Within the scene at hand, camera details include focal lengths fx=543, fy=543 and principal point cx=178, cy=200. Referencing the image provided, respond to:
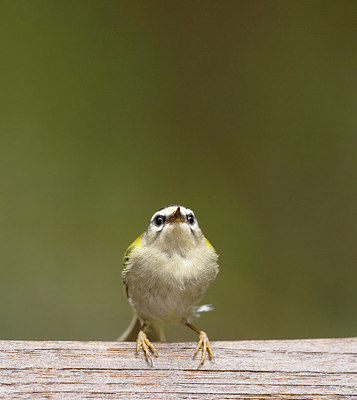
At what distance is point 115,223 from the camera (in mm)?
2059

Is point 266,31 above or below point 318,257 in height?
above

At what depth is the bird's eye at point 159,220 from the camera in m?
1.26

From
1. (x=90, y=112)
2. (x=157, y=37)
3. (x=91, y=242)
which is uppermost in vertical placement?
(x=157, y=37)

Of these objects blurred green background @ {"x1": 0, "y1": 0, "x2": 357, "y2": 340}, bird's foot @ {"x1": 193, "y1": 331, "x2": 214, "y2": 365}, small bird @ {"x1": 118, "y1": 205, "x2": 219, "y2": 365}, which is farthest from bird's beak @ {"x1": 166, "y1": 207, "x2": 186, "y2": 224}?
blurred green background @ {"x1": 0, "y1": 0, "x2": 357, "y2": 340}

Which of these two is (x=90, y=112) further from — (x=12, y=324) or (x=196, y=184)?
(x=12, y=324)

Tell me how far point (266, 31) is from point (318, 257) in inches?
35.6

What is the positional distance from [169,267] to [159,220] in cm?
11

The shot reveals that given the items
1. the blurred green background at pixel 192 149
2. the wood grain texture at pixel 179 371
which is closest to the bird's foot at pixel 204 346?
the wood grain texture at pixel 179 371

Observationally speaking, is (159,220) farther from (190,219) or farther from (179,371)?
(179,371)

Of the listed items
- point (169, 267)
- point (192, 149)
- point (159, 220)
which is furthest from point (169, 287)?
point (192, 149)

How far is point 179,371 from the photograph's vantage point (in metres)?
1.09

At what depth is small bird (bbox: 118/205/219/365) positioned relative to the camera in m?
1.23

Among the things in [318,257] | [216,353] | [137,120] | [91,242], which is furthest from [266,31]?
[216,353]

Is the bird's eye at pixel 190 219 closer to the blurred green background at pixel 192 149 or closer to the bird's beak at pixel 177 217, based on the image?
the bird's beak at pixel 177 217
